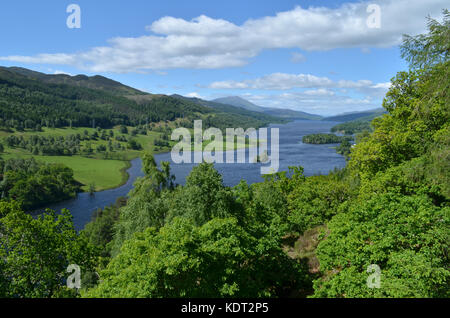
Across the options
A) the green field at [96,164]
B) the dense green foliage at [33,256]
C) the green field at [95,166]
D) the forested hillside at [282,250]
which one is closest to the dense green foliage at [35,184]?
the green field at [96,164]

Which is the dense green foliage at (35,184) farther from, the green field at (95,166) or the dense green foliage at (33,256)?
the dense green foliage at (33,256)

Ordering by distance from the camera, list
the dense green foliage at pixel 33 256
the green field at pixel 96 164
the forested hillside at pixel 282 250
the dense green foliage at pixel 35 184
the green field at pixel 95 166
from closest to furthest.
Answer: the forested hillside at pixel 282 250 < the dense green foliage at pixel 33 256 < the dense green foliage at pixel 35 184 < the green field at pixel 95 166 < the green field at pixel 96 164

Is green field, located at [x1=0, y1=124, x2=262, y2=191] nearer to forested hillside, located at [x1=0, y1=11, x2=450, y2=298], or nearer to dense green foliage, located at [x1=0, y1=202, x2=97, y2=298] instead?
dense green foliage, located at [x1=0, y1=202, x2=97, y2=298]

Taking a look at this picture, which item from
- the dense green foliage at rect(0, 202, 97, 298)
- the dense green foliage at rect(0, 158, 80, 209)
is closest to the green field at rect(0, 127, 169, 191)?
the dense green foliage at rect(0, 158, 80, 209)

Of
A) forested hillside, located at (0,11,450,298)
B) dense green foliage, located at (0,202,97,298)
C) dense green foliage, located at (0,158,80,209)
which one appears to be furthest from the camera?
dense green foliage, located at (0,158,80,209)

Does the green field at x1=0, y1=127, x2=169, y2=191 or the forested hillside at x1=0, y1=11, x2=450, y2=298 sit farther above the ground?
the forested hillside at x1=0, y1=11, x2=450, y2=298

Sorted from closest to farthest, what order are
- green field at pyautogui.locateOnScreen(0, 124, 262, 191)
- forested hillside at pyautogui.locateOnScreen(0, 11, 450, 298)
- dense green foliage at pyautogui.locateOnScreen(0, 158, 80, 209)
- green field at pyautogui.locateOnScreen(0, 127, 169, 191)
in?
forested hillside at pyautogui.locateOnScreen(0, 11, 450, 298)
dense green foliage at pyautogui.locateOnScreen(0, 158, 80, 209)
green field at pyautogui.locateOnScreen(0, 127, 169, 191)
green field at pyautogui.locateOnScreen(0, 124, 262, 191)

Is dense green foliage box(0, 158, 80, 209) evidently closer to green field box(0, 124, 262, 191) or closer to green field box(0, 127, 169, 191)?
green field box(0, 124, 262, 191)

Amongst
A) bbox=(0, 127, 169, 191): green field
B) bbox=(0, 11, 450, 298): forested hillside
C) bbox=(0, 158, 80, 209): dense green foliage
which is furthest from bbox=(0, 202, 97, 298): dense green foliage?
bbox=(0, 127, 169, 191): green field

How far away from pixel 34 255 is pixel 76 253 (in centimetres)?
210

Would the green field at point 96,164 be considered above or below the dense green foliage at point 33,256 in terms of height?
below

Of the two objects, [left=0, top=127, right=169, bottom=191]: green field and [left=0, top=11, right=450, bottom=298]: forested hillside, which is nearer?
[left=0, top=11, right=450, bottom=298]: forested hillside

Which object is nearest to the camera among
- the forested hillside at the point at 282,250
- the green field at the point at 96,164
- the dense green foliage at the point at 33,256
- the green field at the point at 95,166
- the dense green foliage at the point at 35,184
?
the forested hillside at the point at 282,250
